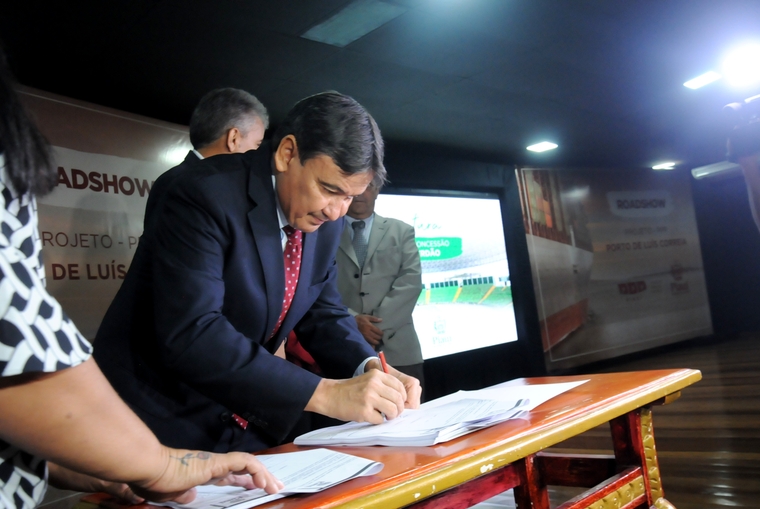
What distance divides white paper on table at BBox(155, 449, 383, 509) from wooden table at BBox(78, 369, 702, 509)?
0.01 meters

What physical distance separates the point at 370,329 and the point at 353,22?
156 cm

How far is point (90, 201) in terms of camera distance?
3078 millimetres

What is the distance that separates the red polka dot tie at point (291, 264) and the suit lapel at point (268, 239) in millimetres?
50

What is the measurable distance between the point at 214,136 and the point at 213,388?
49.8 inches

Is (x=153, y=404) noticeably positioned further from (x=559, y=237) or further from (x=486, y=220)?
(x=559, y=237)

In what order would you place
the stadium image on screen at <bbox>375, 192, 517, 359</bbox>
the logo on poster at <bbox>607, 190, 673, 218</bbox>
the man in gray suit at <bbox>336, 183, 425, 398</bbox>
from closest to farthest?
the man in gray suit at <bbox>336, 183, 425, 398</bbox>, the stadium image on screen at <bbox>375, 192, 517, 359</bbox>, the logo on poster at <bbox>607, 190, 673, 218</bbox>

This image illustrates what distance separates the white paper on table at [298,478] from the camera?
71 centimetres

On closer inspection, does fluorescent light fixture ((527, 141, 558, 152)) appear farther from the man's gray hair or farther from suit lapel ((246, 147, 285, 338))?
suit lapel ((246, 147, 285, 338))

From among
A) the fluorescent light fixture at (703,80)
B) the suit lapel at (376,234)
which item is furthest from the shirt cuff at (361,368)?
the fluorescent light fixture at (703,80)

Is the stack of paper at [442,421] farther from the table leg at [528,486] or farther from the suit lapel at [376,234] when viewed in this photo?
the suit lapel at [376,234]

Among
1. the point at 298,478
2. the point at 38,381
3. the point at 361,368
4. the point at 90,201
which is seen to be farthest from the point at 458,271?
the point at 38,381

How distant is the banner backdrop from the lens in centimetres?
292

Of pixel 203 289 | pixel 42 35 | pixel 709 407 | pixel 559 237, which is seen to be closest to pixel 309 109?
pixel 203 289

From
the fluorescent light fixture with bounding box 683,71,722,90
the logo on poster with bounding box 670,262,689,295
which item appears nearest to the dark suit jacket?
the fluorescent light fixture with bounding box 683,71,722,90
